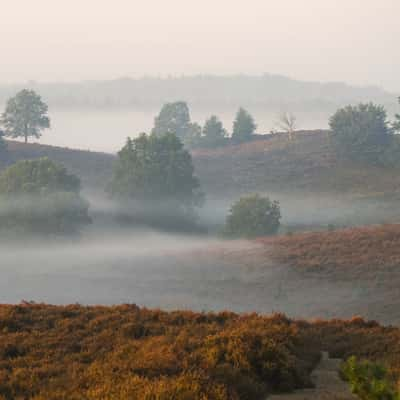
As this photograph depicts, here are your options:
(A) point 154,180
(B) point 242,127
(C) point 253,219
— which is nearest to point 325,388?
(C) point 253,219

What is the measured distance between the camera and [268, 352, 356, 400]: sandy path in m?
9.49

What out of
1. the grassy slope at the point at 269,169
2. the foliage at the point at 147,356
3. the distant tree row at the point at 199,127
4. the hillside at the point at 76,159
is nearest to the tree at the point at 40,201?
the hillside at the point at 76,159

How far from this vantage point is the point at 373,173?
82125 millimetres

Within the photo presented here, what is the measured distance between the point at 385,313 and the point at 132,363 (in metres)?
18.3

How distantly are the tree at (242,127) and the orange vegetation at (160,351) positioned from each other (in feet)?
313

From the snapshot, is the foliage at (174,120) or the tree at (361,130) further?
the foliage at (174,120)

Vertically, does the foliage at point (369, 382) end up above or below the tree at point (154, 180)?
below

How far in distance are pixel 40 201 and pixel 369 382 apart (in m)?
50.7

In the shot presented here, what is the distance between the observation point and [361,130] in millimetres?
88062

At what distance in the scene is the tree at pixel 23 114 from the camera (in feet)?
314

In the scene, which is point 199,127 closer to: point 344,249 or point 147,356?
point 344,249

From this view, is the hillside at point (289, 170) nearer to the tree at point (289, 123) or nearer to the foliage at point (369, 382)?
the tree at point (289, 123)

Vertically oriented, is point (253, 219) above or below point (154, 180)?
below

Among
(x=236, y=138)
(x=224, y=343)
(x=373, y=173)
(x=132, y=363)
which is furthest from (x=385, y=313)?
(x=236, y=138)
